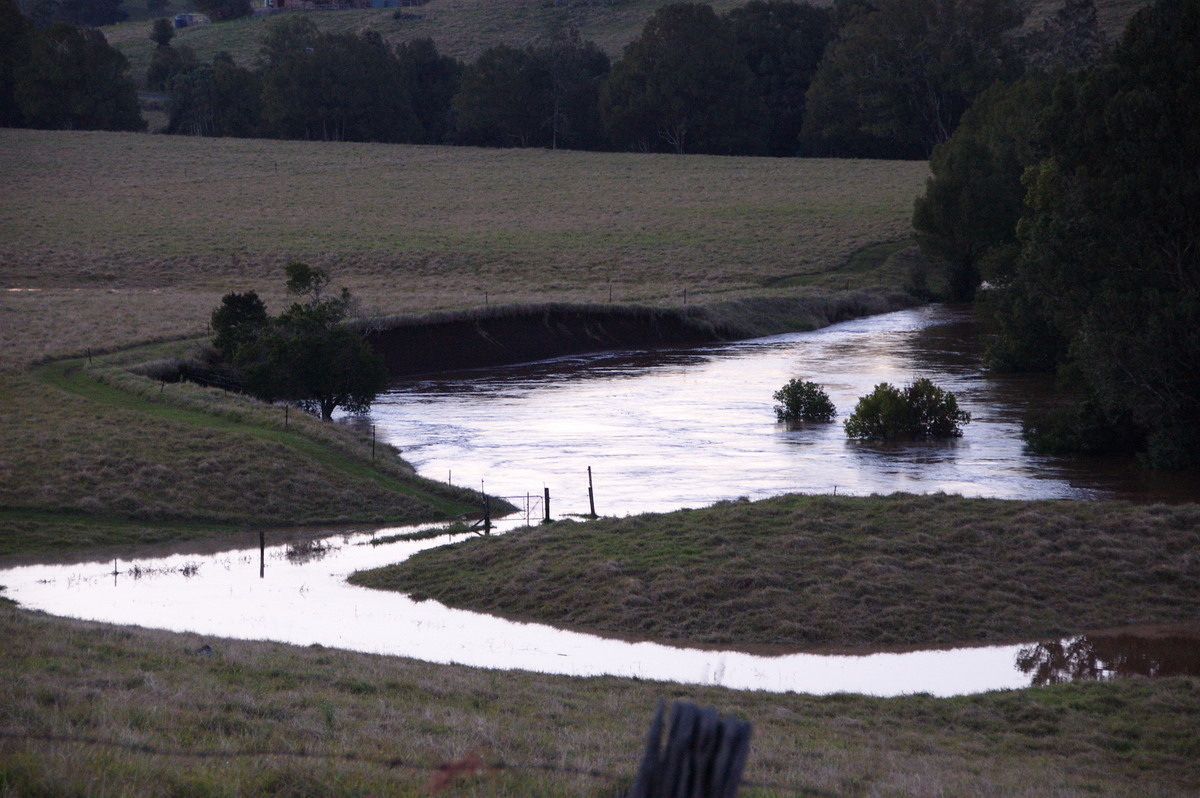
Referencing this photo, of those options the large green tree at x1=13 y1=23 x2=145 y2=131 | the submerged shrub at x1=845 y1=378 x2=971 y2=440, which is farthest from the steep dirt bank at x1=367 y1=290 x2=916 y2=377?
the large green tree at x1=13 y1=23 x2=145 y2=131

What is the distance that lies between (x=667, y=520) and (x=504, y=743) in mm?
15317

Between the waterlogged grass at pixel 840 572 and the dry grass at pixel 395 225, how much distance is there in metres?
23.7

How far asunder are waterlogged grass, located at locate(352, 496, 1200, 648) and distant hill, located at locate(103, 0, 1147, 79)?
143995 millimetres

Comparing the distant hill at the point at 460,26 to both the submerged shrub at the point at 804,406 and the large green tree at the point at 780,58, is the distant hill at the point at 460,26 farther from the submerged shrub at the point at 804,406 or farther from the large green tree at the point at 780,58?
the submerged shrub at the point at 804,406

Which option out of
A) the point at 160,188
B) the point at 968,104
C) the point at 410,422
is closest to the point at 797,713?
the point at 410,422

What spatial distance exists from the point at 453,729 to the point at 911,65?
103 metres

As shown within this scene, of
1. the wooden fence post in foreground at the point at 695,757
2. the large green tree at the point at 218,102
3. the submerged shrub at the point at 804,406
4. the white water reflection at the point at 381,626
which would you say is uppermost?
the large green tree at the point at 218,102

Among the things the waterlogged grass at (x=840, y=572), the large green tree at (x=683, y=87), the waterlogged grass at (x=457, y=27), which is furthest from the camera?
the waterlogged grass at (x=457, y=27)

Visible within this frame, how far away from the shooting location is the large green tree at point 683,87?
10981cm

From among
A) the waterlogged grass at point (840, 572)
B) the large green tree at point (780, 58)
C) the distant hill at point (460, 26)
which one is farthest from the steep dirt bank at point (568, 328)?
the distant hill at point (460, 26)

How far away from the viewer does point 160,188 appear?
94562mm

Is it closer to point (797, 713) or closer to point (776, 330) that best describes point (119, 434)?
point (797, 713)

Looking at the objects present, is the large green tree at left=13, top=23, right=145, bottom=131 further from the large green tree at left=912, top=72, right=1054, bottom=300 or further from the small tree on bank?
the small tree on bank

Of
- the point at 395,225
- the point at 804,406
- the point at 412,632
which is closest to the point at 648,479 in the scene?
the point at 804,406
